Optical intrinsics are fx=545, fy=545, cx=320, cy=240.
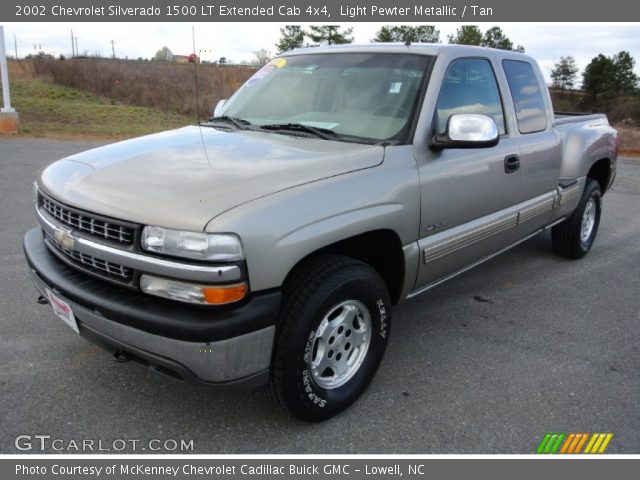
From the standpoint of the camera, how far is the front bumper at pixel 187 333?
218 cm

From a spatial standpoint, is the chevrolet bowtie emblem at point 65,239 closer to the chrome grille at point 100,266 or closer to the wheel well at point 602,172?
the chrome grille at point 100,266

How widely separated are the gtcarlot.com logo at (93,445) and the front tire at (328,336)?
1.88ft

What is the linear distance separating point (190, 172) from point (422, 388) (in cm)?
174

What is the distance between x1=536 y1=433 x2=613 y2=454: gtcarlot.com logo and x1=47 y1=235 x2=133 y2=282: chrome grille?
208 centimetres

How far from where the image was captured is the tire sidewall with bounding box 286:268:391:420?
8.02ft

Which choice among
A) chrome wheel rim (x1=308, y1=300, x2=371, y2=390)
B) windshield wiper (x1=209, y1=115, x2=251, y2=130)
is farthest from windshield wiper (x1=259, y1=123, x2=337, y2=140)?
chrome wheel rim (x1=308, y1=300, x2=371, y2=390)

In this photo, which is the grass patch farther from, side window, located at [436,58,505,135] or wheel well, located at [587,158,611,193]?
side window, located at [436,58,505,135]

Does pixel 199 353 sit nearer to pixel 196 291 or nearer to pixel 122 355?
pixel 196 291

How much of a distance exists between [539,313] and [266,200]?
2.74 meters

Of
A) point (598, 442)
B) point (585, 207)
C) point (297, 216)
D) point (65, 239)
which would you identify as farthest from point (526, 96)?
point (65, 239)

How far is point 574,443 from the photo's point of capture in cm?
266

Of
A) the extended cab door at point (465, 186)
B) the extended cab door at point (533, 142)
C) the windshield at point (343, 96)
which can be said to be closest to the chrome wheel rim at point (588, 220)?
the extended cab door at point (533, 142)

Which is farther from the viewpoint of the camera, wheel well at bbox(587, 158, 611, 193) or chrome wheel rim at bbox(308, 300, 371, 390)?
wheel well at bbox(587, 158, 611, 193)
